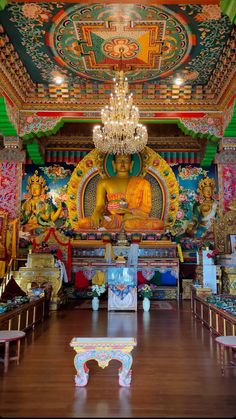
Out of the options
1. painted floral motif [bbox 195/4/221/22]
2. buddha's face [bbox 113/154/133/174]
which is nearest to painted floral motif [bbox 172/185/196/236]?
buddha's face [bbox 113/154/133/174]

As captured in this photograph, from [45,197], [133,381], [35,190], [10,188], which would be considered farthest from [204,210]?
[133,381]

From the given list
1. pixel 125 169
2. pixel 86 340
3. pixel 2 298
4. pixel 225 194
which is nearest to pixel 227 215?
pixel 225 194

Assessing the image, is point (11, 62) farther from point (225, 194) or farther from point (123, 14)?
point (225, 194)

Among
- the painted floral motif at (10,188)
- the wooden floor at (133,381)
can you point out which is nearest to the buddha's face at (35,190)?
the painted floral motif at (10,188)

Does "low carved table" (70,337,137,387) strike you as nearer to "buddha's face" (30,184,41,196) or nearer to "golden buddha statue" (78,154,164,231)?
"golden buddha statue" (78,154,164,231)

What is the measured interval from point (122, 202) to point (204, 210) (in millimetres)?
2423

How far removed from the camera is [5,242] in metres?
8.63

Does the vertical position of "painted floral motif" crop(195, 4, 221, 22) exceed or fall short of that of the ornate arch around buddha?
it exceeds it

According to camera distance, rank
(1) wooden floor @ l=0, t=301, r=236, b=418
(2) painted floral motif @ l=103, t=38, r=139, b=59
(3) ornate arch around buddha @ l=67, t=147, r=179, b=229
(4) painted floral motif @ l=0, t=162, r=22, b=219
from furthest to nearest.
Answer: (3) ornate arch around buddha @ l=67, t=147, r=179, b=229, (4) painted floral motif @ l=0, t=162, r=22, b=219, (2) painted floral motif @ l=103, t=38, r=139, b=59, (1) wooden floor @ l=0, t=301, r=236, b=418

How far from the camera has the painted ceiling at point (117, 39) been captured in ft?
18.7

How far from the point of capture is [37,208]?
35.3 ft

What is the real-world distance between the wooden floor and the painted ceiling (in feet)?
15.6

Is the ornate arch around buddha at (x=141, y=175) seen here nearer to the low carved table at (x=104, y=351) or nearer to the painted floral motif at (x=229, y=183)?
the painted floral motif at (x=229, y=183)

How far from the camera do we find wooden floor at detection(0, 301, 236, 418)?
2.35 meters
